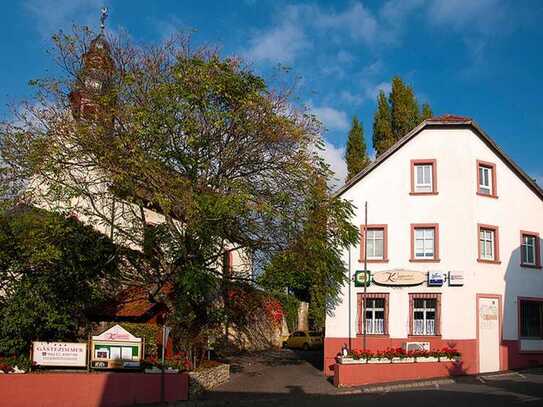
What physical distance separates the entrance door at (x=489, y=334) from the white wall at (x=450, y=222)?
43cm

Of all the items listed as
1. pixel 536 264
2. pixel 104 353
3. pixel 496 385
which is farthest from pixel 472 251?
A: pixel 104 353

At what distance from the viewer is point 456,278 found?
87.6 feet

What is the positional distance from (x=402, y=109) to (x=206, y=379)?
24.9 m

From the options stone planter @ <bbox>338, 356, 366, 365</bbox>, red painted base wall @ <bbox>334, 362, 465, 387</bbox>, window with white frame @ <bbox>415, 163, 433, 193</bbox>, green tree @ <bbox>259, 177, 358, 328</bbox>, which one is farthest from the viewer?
window with white frame @ <bbox>415, 163, 433, 193</bbox>

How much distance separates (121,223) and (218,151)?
467cm

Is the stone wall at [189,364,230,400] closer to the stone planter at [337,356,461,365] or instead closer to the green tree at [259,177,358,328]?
the green tree at [259,177,358,328]

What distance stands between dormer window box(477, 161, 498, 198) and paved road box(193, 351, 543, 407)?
773cm

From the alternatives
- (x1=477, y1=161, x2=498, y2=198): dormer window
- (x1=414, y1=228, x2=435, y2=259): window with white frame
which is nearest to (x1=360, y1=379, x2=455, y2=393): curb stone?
(x1=414, y1=228, x2=435, y2=259): window with white frame

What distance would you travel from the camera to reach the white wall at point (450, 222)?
27.0 metres

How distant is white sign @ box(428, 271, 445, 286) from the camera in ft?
88.0

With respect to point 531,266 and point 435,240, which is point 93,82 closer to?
point 435,240

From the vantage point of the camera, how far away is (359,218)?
92.5ft

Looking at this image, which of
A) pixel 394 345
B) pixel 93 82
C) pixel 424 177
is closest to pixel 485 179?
pixel 424 177

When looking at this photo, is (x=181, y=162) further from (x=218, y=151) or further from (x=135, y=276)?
(x=135, y=276)
